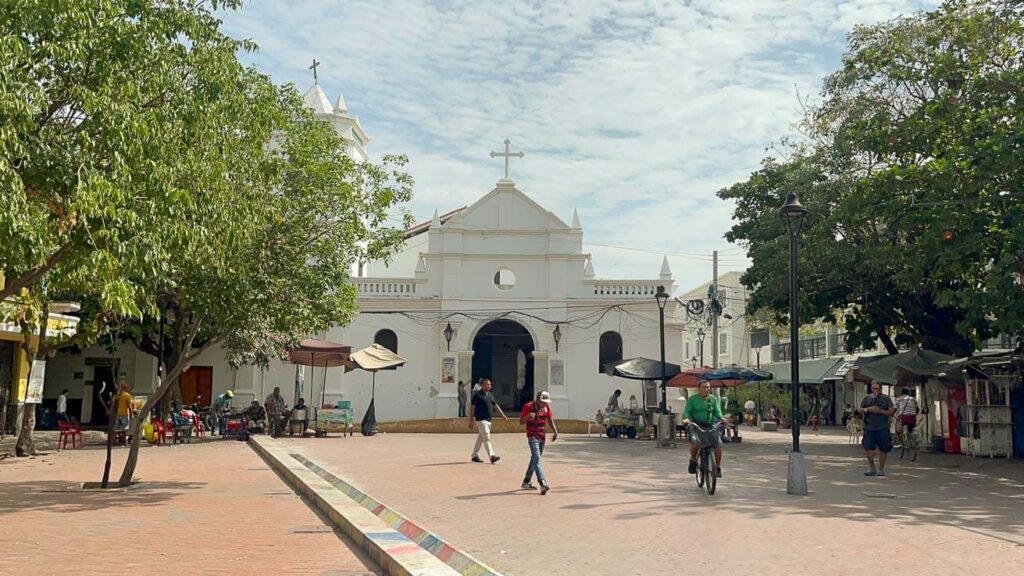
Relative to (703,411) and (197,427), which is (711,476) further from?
(197,427)

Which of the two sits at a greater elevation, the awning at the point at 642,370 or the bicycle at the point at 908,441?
the awning at the point at 642,370

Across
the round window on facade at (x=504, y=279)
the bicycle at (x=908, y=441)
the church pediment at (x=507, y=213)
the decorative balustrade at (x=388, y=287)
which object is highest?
the church pediment at (x=507, y=213)

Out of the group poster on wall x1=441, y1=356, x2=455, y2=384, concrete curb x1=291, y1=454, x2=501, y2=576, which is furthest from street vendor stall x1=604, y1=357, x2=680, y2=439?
concrete curb x1=291, y1=454, x2=501, y2=576

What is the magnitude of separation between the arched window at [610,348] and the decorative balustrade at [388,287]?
7134mm

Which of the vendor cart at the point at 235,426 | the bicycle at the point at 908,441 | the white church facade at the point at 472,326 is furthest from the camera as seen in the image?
the white church facade at the point at 472,326

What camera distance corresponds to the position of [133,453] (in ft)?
43.5

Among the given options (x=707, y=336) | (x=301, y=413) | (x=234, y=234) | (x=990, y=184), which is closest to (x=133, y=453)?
(x=234, y=234)

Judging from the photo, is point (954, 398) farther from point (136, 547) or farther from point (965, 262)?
point (136, 547)

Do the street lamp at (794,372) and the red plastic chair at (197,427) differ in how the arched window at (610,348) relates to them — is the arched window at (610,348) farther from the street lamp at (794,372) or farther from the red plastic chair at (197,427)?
the street lamp at (794,372)

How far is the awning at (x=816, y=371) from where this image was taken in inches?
1669

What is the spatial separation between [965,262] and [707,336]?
1796 inches

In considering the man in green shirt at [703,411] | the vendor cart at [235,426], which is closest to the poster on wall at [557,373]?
the vendor cart at [235,426]

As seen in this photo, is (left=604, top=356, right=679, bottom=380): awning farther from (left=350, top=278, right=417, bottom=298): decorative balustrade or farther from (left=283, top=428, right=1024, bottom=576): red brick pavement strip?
(left=350, top=278, right=417, bottom=298): decorative balustrade

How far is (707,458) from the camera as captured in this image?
12336 mm
